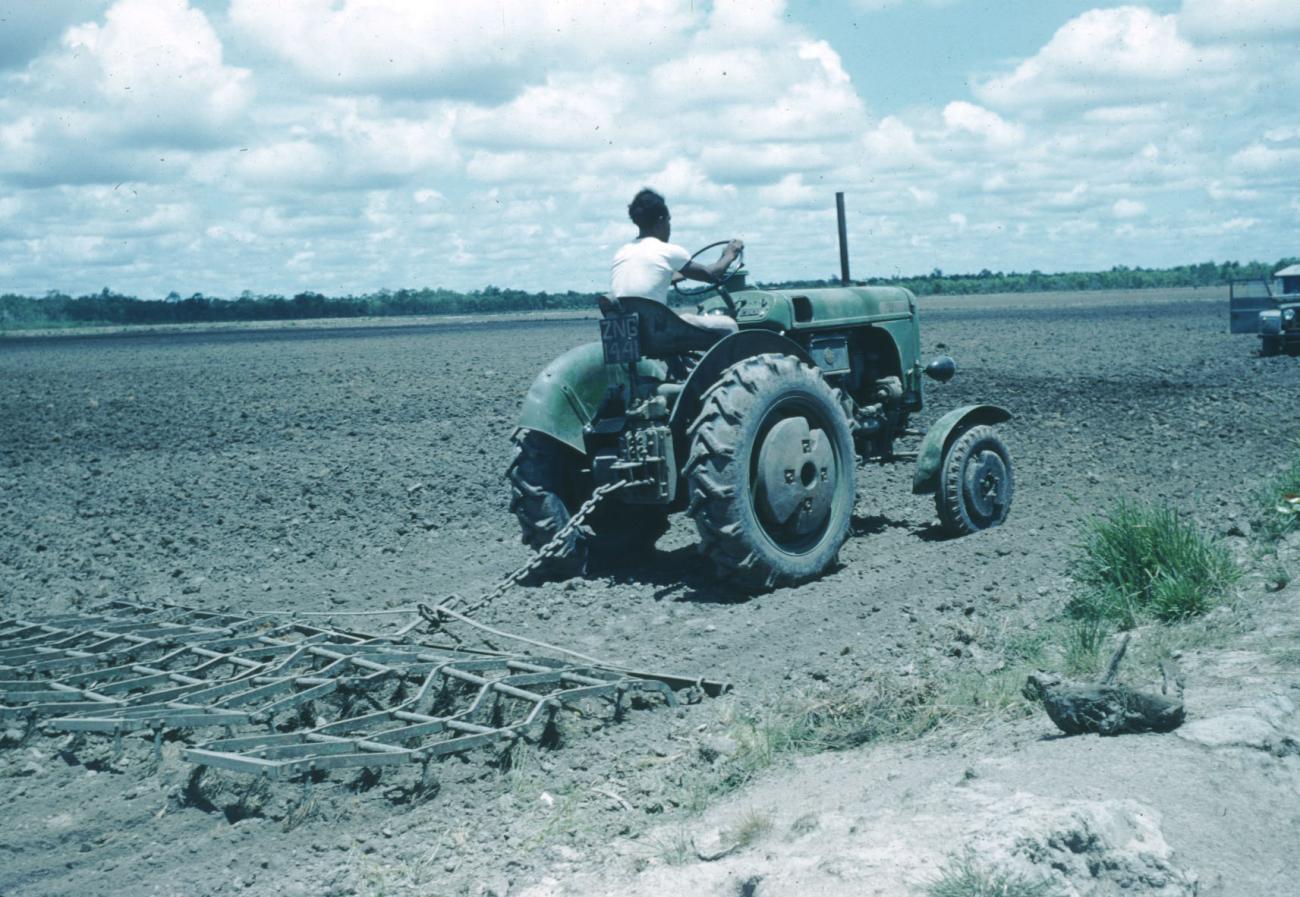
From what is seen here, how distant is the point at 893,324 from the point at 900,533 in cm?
160

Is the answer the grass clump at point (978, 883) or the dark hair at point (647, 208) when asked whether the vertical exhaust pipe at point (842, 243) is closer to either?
the dark hair at point (647, 208)

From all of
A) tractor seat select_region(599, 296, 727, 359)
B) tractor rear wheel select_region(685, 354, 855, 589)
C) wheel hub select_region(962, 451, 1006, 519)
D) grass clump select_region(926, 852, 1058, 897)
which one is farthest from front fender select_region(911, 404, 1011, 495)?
grass clump select_region(926, 852, 1058, 897)

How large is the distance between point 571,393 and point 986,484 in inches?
122

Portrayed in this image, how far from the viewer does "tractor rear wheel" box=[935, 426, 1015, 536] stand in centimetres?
802

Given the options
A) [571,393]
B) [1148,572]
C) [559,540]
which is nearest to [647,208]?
[571,393]

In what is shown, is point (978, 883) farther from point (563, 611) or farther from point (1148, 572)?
point (563, 611)

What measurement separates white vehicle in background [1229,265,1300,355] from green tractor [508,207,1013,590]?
17.8 meters

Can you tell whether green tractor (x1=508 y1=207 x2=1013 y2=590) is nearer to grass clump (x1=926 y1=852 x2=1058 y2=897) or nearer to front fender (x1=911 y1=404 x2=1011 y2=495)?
front fender (x1=911 y1=404 x2=1011 y2=495)

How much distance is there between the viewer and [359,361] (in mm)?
31125

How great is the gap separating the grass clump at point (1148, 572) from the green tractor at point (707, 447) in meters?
1.55

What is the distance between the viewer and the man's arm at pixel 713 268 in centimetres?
685

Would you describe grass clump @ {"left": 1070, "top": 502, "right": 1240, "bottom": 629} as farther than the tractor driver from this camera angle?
No

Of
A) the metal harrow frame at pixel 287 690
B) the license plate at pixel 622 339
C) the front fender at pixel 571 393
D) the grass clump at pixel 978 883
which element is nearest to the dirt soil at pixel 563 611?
the grass clump at pixel 978 883

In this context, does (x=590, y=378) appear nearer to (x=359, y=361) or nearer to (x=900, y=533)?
(x=900, y=533)
